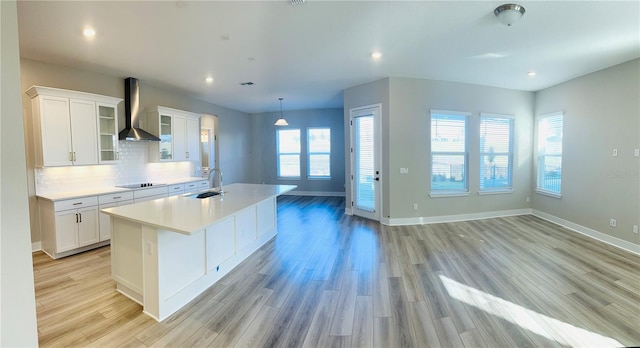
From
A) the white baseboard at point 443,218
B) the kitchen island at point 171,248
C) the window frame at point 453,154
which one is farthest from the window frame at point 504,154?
the kitchen island at point 171,248

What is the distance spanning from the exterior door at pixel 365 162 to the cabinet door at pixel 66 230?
4577 millimetres

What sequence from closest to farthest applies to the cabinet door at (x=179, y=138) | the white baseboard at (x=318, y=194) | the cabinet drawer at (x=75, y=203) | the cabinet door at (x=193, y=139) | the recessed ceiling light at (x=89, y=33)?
1. the recessed ceiling light at (x=89, y=33)
2. the cabinet drawer at (x=75, y=203)
3. the cabinet door at (x=179, y=138)
4. the cabinet door at (x=193, y=139)
5. the white baseboard at (x=318, y=194)

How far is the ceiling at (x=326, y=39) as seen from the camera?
243 cm

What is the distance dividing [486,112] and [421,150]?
1675mm

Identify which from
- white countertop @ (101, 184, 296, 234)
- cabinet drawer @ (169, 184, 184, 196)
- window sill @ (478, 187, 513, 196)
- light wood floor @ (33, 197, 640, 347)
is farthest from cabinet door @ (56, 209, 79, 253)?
window sill @ (478, 187, 513, 196)

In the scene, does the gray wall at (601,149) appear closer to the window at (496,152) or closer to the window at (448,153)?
the window at (496,152)

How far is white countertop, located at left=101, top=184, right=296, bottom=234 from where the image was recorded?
2041mm

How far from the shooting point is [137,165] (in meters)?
4.75

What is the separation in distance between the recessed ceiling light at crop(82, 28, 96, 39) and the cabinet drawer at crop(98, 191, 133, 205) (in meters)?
2.15

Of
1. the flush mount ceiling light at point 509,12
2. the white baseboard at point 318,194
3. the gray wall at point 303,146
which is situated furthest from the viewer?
the white baseboard at point 318,194

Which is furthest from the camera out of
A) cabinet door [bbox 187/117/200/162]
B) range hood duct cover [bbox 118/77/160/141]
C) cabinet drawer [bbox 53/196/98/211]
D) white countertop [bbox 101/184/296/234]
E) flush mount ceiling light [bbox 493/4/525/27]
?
cabinet door [bbox 187/117/200/162]

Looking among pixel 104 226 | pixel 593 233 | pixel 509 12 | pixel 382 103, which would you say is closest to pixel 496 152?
pixel 593 233

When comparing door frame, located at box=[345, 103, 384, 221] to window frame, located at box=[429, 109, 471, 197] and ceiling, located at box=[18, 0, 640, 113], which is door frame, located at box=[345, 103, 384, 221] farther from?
window frame, located at box=[429, 109, 471, 197]

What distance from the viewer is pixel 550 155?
16.8ft
